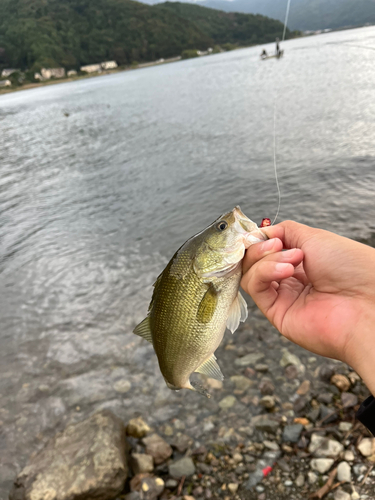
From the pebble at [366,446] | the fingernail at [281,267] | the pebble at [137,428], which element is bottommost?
the pebble at [137,428]

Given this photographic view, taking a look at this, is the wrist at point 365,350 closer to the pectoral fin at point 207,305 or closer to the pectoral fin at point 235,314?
the pectoral fin at point 235,314

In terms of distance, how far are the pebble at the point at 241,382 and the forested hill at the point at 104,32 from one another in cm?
14605

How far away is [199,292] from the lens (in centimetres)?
248

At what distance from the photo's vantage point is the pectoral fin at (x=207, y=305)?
2.48 m

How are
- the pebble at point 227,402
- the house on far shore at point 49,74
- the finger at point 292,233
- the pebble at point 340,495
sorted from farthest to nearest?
1. the house on far shore at point 49,74
2. the pebble at point 227,402
3. the pebble at point 340,495
4. the finger at point 292,233

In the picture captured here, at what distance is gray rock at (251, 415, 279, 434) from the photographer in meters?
3.89

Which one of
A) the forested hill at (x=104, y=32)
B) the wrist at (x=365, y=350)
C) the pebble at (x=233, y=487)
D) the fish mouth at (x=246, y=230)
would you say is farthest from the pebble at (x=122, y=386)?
the forested hill at (x=104, y=32)

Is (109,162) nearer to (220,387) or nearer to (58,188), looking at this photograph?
(58,188)

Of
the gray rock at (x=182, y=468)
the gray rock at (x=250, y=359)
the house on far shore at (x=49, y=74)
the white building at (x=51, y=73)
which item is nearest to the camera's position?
the gray rock at (x=182, y=468)

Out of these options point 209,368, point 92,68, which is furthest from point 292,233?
point 92,68

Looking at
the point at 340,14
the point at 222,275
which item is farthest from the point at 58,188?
the point at 340,14

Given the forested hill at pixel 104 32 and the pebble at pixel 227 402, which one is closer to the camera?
the pebble at pixel 227 402

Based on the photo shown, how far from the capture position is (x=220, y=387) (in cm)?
471

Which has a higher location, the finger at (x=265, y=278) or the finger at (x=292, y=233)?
the finger at (x=292, y=233)
